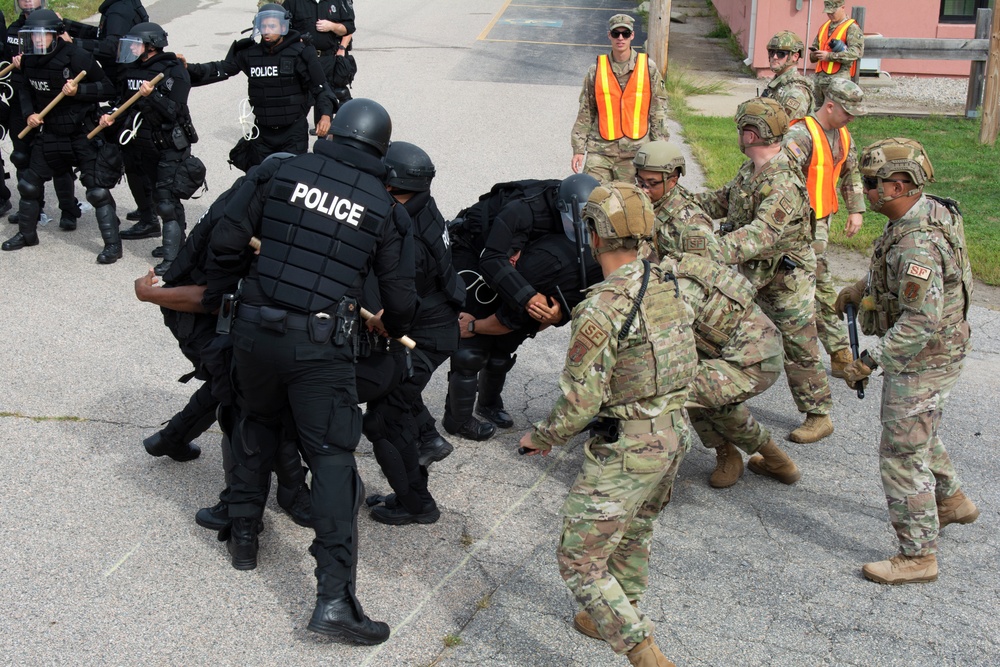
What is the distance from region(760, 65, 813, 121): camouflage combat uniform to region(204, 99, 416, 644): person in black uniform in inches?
179

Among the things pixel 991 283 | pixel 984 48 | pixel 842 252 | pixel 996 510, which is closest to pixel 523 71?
pixel 984 48

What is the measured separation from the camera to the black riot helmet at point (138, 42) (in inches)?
328

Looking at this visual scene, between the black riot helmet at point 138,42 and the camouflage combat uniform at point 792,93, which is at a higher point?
the black riot helmet at point 138,42

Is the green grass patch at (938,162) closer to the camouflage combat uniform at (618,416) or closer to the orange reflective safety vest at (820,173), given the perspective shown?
the orange reflective safety vest at (820,173)

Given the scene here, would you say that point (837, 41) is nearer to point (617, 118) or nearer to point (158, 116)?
point (617, 118)

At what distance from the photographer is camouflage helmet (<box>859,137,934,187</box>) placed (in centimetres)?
458

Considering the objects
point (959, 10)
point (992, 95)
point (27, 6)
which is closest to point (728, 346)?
point (27, 6)

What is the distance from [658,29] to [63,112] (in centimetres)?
961

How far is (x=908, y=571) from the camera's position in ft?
15.6

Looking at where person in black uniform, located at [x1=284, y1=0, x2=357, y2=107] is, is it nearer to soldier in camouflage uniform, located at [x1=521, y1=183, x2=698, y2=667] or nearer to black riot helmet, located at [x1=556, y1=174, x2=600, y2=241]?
black riot helmet, located at [x1=556, y1=174, x2=600, y2=241]

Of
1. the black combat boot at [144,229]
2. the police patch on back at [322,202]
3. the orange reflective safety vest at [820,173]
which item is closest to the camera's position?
the police patch on back at [322,202]

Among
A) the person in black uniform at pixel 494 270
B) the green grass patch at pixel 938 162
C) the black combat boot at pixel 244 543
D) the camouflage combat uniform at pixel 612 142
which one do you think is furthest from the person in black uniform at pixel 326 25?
the black combat boot at pixel 244 543

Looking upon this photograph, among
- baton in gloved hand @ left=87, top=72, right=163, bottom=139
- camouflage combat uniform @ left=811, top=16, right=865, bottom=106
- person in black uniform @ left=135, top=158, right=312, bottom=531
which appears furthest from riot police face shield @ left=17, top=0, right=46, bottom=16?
camouflage combat uniform @ left=811, top=16, right=865, bottom=106

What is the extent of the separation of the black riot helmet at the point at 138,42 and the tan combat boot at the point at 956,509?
668cm
